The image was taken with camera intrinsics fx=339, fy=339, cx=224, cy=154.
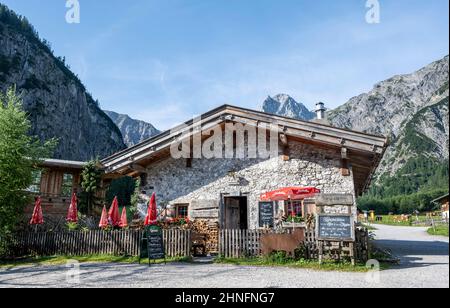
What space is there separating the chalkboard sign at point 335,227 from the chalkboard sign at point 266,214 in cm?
357

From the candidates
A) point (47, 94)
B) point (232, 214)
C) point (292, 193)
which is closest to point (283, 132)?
point (292, 193)

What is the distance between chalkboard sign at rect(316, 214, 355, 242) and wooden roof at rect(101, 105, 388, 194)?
366 cm

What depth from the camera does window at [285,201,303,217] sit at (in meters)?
13.6

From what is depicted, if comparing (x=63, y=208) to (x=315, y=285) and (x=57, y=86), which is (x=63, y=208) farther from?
(x=57, y=86)

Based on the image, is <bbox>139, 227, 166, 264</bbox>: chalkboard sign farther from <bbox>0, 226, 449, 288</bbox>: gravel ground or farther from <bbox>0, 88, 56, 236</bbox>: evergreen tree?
<bbox>0, 88, 56, 236</bbox>: evergreen tree

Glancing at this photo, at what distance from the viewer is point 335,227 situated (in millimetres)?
10023

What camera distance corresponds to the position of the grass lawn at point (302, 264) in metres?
9.39

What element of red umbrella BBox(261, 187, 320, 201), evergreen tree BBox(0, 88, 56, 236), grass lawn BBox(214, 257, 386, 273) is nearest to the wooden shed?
evergreen tree BBox(0, 88, 56, 236)

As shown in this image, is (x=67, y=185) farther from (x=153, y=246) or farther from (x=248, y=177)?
(x=153, y=246)

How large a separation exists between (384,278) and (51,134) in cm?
8431

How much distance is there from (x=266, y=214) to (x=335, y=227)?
13.1ft

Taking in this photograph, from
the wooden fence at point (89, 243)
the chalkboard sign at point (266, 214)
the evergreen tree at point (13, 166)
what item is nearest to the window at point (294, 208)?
the chalkboard sign at point (266, 214)
